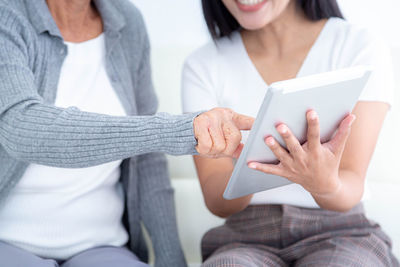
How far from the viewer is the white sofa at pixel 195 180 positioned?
1398 millimetres

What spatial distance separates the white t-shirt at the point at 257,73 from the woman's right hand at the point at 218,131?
13.3 inches

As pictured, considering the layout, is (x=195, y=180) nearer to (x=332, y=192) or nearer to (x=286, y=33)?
(x=286, y=33)

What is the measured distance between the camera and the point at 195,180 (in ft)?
5.23

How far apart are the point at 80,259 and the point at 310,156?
57cm

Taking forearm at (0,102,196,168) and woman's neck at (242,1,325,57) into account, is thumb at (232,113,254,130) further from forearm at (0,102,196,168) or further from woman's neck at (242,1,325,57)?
woman's neck at (242,1,325,57)

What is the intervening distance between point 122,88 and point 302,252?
0.59 m

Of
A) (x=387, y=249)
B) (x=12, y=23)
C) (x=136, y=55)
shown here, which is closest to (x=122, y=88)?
(x=136, y=55)

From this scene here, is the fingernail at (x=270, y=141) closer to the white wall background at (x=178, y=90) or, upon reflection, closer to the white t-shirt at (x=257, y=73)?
the white t-shirt at (x=257, y=73)

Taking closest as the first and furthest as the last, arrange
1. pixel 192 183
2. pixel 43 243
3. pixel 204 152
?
1. pixel 204 152
2. pixel 43 243
3. pixel 192 183

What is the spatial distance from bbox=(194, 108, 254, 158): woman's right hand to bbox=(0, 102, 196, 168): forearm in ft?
0.06

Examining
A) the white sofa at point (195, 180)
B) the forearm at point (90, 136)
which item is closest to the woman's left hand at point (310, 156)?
the forearm at point (90, 136)

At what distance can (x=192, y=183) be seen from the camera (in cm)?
157

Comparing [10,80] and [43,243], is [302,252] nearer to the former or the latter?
[43,243]

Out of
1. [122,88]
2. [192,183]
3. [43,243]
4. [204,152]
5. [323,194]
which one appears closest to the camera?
[204,152]
